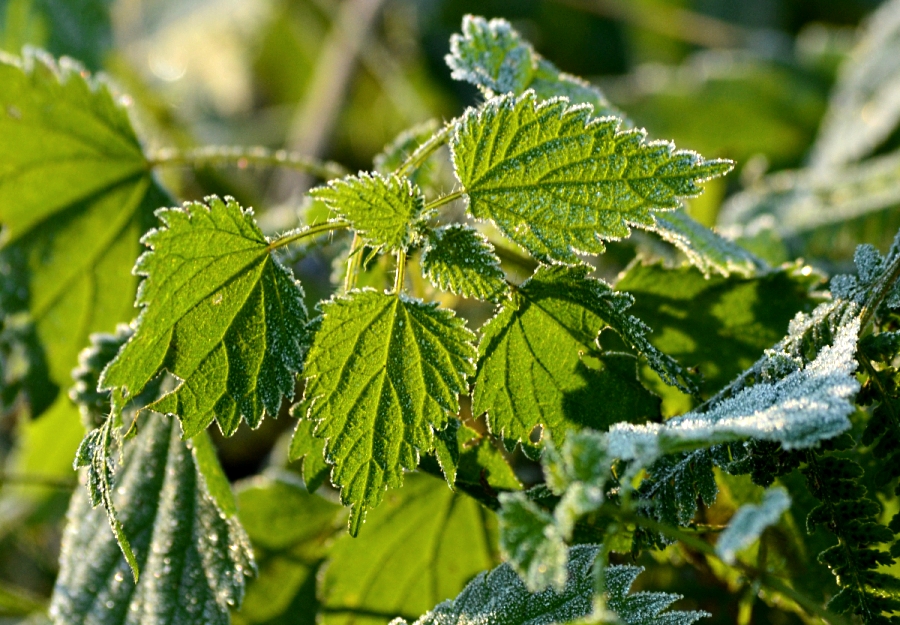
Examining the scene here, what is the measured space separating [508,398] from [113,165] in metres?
0.91

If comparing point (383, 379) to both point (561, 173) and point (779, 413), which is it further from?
point (779, 413)

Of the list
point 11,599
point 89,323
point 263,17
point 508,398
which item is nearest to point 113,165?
point 89,323

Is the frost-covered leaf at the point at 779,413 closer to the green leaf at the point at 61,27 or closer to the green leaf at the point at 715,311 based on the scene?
the green leaf at the point at 715,311

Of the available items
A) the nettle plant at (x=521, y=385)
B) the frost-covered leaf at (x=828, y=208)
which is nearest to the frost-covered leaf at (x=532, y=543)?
the nettle plant at (x=521, y=385)

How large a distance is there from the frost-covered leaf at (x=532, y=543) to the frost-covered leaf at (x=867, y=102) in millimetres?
2030

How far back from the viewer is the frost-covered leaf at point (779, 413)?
0.73 metres

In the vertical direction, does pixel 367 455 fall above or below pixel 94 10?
below

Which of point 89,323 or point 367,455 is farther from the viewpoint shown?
point 89,323

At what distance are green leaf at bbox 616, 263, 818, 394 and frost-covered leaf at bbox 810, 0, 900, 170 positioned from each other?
1.41 m

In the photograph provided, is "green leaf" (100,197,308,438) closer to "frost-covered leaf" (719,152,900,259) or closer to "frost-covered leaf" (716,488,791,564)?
"frost-covered leaf" (716,488,791,564)

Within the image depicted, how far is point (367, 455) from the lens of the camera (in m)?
0.94

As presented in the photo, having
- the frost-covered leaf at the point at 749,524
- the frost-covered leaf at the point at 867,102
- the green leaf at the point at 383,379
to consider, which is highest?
the frost-covered leaf at the point at 867,102

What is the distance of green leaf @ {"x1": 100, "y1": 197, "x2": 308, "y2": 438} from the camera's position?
0.96 metres

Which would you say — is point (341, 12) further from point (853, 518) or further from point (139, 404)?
point (853, 518)
